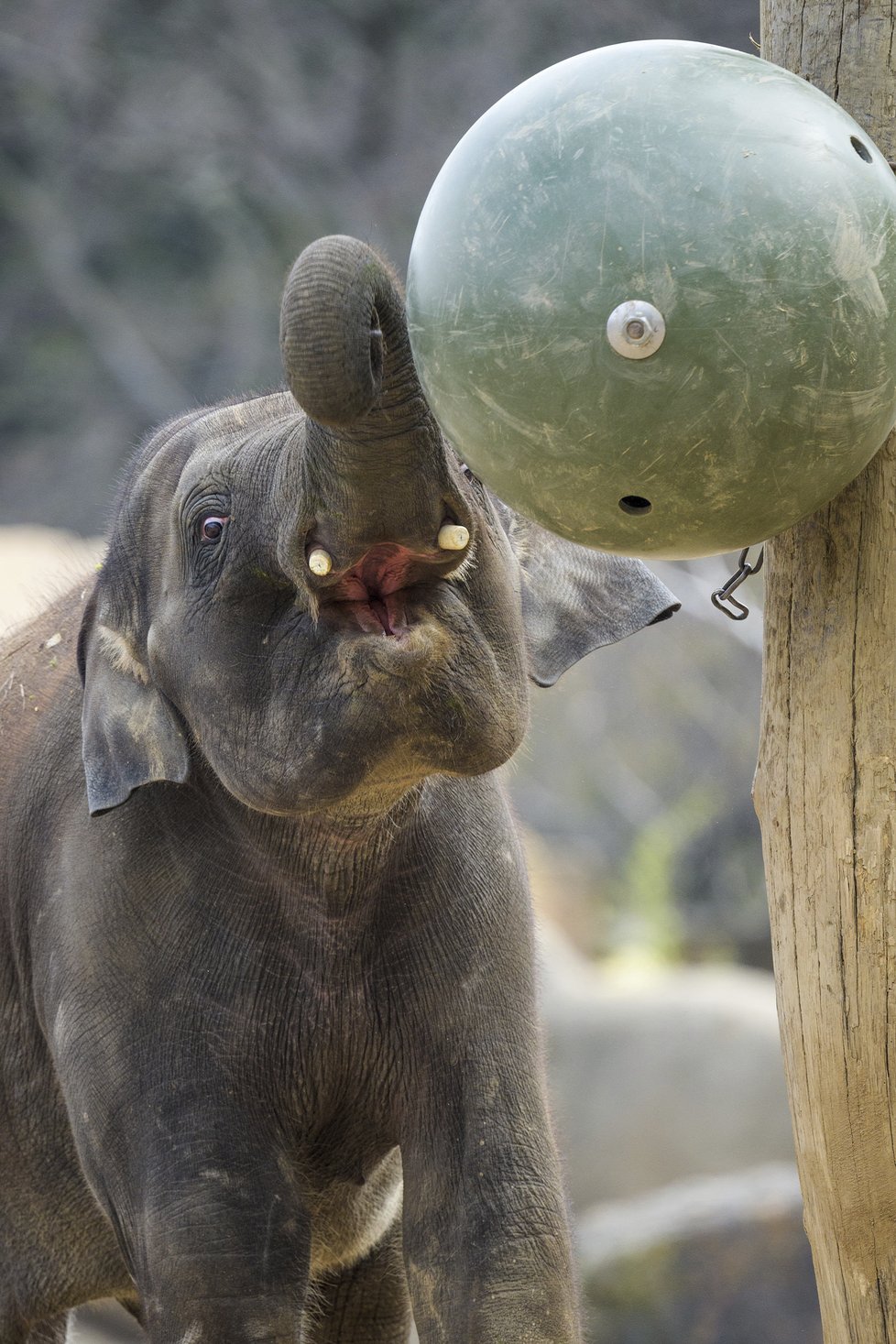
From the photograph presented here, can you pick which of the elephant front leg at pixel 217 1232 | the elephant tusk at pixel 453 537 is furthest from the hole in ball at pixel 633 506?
the elephant front leg at pixel 217 1232

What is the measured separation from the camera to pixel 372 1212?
3.19 meters

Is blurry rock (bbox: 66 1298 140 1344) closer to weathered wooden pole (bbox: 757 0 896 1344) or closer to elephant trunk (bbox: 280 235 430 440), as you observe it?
weathered wooden pole (bbox: 757 0 896 1344)

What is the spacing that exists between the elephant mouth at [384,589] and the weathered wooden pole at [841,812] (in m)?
0.49

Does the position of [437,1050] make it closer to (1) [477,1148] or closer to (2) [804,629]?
(1) [477,1148]

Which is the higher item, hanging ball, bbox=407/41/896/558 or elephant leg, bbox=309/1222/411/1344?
hanging ball, bbox=407/41/896/558

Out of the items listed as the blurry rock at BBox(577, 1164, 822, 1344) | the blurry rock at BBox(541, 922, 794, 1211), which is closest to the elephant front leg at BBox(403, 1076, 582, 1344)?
the blurry rock at BBox(577, 1164, 822, 1344)

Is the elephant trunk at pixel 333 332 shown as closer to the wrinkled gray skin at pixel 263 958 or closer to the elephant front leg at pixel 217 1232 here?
the wrinkled gray skin at pixel 263 958

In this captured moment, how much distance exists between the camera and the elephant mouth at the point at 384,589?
2230 millimetres

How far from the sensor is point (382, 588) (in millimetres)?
2273

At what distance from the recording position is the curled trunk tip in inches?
75.9

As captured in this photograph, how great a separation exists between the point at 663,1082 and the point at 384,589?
19.5 ft

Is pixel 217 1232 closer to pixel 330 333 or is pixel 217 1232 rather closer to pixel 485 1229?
pixel 485 1229

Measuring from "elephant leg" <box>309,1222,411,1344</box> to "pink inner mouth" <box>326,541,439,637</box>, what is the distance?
170 centimetres

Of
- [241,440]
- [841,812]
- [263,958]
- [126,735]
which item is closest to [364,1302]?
[263,958]
